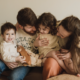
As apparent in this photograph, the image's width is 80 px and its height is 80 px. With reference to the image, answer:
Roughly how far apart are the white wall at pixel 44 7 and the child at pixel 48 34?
0.44 metres

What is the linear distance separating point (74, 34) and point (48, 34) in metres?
0.31

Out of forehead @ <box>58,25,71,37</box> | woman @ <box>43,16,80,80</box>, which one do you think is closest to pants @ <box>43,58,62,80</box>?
woman @ <box>43,16,80,80</box>

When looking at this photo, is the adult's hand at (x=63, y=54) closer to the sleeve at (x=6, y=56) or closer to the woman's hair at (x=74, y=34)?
the woman's hair at (x=74, y=34)

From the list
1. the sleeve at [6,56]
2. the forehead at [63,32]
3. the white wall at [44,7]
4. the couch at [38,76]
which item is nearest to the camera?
the couch at [38,76]

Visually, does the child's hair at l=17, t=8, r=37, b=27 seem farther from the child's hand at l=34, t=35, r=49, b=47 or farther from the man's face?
the child's hand at l=34, t=35, r=49, b=47

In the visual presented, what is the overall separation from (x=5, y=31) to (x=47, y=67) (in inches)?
24.7

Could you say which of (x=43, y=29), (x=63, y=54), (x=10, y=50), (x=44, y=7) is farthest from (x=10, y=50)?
(x=44, y=7)

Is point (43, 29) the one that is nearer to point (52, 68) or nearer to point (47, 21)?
point (47, 21)

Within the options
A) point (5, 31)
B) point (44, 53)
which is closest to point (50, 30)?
point (44, 53)

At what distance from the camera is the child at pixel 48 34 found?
0.99 m

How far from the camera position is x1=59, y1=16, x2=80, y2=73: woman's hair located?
880 millimetres

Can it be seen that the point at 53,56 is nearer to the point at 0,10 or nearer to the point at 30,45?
the point at 30,45

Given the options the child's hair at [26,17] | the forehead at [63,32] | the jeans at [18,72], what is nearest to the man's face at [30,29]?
the child's hair at [26,17]

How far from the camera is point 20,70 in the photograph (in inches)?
40.6
